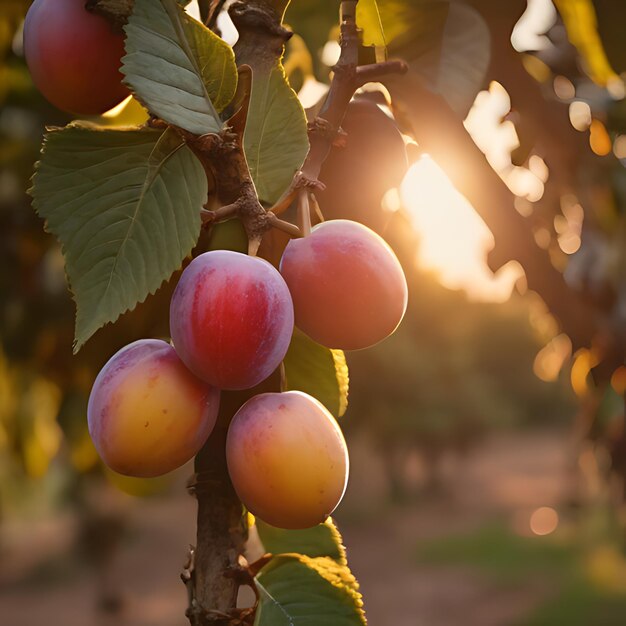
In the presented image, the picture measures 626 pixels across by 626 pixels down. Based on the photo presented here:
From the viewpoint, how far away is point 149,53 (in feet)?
1.70

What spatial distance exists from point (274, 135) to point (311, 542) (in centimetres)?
32

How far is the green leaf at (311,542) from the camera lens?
63 centimetres

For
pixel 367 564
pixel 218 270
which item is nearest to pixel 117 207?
pixel 218 270

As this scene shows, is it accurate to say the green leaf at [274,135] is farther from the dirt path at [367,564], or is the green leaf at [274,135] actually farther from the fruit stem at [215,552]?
the dirt path at [367,564]

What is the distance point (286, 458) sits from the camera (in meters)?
0.56

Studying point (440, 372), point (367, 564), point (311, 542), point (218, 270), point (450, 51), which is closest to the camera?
point (218, 270)

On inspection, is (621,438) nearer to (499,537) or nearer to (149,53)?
(149,53)

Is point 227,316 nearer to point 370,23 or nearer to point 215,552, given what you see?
point 215,552

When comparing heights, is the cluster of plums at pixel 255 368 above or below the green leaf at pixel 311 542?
above

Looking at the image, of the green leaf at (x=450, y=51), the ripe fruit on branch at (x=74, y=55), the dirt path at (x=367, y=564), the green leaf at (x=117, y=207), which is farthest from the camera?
the dirt path at (x=367, y=564)

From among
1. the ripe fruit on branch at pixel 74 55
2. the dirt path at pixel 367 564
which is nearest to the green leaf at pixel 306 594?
the ripe fruit on branch at pixel 74 55

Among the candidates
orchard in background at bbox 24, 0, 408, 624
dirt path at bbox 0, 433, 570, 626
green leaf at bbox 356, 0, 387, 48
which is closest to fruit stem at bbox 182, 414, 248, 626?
orchard in background at bbox 24, 0, 408, 624

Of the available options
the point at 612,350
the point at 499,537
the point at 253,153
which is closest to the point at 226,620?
the point at 253,153

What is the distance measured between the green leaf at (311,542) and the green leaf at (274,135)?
0.27 m
